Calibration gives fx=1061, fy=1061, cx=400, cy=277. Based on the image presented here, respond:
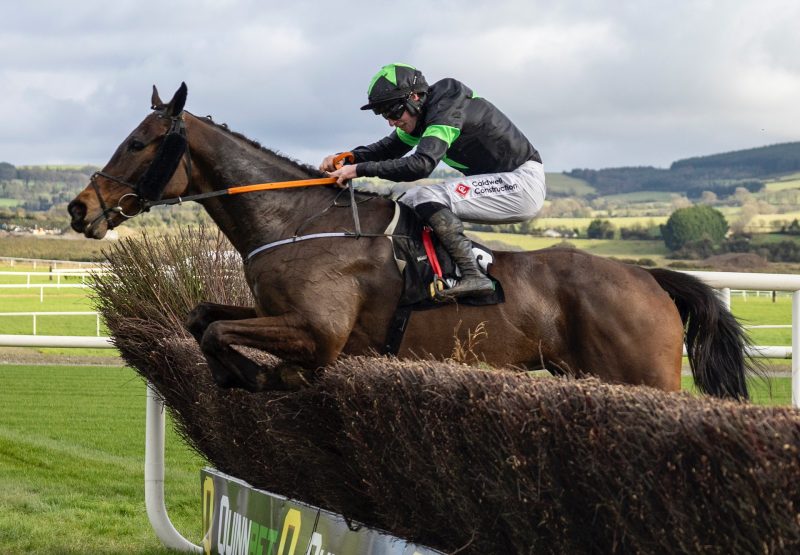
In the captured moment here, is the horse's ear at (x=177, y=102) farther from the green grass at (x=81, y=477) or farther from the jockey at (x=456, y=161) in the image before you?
the green grass at (x=81, y=477)

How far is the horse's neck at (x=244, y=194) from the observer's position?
4828mm

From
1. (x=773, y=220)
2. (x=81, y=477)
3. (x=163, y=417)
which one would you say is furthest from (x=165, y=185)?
(x=773, y=220)

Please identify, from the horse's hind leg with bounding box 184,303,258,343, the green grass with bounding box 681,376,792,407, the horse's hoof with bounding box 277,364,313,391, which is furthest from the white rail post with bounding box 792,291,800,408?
the horse's hind leg with bounding box 184,303,258,343

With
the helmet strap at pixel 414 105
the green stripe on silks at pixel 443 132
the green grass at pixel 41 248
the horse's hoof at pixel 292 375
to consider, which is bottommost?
the green grass at pixel 41 248

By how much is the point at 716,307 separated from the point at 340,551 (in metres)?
2.21

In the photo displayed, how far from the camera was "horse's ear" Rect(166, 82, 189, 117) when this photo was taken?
15.7 ft

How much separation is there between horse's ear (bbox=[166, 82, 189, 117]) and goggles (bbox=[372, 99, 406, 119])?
864mm

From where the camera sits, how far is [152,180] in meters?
4.74

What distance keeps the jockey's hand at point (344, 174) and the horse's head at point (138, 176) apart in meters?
0.69

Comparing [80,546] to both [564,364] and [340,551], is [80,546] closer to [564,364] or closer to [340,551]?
[340,551]

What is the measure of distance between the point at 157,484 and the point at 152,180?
1.79m

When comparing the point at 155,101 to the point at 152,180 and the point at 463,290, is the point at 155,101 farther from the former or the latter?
the point at 463,290

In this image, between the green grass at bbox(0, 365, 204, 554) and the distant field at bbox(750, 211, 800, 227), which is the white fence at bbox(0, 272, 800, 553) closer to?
the green grass at bbox(0, 365, 204, 554)

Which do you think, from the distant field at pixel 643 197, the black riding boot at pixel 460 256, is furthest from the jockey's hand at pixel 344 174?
the distant field at pixel 643 197
